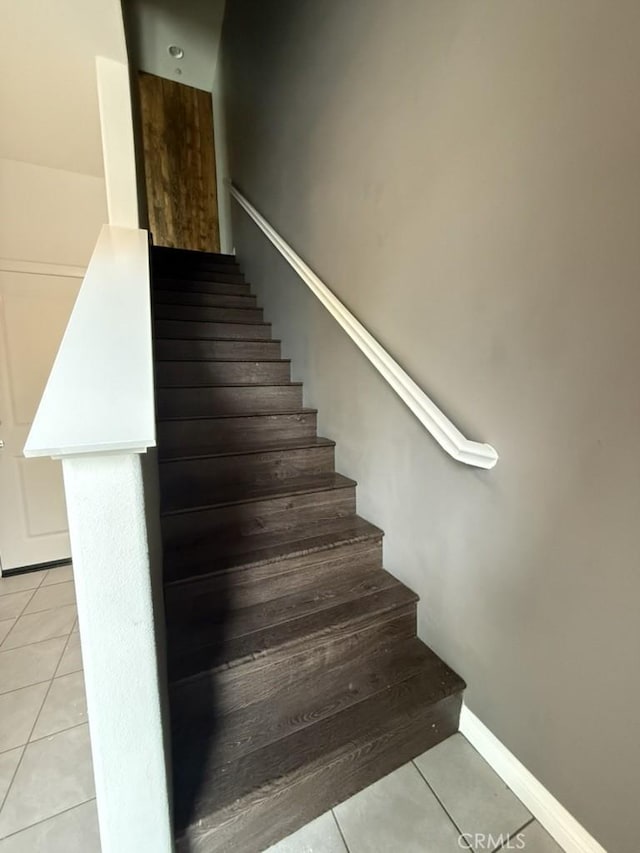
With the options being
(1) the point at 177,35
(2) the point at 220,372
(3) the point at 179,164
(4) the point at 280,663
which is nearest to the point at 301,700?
(4) the point at 280,663

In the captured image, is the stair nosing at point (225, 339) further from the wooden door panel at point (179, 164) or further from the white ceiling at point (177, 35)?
the white ceiling at point (177, 35)

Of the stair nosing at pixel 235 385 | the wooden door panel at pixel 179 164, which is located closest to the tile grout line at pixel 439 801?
the stair nosing at pixel 235 385

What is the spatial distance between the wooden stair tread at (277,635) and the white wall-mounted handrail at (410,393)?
634mm

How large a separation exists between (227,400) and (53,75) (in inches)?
67.7

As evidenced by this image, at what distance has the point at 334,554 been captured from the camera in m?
1.46

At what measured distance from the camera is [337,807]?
1.04 meters

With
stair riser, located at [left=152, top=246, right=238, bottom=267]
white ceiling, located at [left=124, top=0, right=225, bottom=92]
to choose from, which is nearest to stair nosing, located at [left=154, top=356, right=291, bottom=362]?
stair riser, located at [left=152, top=246, right=238, bottom=267]

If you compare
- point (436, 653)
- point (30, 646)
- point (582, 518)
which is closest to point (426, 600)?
point (436, 653)

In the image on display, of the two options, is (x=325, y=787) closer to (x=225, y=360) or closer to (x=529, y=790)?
(x=529, y=790)

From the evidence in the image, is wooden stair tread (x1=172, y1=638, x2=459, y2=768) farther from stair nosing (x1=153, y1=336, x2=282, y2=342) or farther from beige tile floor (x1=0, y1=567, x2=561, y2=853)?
stair nosing (x1=153, y1=336, x2=282, y2=342)

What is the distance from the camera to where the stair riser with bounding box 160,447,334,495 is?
61.3 inches

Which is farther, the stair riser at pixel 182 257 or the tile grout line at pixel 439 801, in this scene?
the stair riser at pixel 182 257

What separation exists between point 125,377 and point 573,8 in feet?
Result: 3.99

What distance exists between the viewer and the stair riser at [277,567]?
4.11 feet
